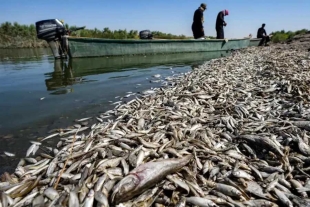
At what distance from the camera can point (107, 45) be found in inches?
698

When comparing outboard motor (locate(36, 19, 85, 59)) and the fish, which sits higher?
outboard motor (locate(36, 19, 85, 59))

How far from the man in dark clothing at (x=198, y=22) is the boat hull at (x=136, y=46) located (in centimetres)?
77

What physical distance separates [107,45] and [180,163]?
53.2 feet

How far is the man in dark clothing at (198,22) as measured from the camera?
720 inches

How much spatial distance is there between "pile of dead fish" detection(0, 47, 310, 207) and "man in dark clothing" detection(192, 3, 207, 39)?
14.9 m

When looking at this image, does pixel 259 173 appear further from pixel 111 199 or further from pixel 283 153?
pixel 111 199

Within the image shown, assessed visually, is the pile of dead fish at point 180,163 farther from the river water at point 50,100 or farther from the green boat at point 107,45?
the green boat at point 107,45

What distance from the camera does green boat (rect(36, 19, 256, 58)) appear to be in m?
15.4

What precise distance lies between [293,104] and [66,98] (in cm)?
595

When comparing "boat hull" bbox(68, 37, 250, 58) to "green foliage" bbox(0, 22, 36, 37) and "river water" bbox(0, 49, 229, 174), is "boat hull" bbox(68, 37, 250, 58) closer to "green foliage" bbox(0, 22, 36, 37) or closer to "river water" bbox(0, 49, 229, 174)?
"river water" bbox(0, 49, 229, 174)

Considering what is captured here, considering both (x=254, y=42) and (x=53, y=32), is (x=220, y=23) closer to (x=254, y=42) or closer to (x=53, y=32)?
(x=254, y=42)

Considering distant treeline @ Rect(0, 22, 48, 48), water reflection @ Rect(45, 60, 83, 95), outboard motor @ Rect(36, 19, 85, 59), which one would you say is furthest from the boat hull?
distant treeline @ Rect(0, 22, 48, 48)

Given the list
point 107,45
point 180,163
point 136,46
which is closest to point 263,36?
point 136,46

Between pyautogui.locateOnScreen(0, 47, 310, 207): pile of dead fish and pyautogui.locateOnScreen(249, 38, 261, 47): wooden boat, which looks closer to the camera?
pyautogui.locateOnScreen(0, 47, 310, 207): pile of dead fish
